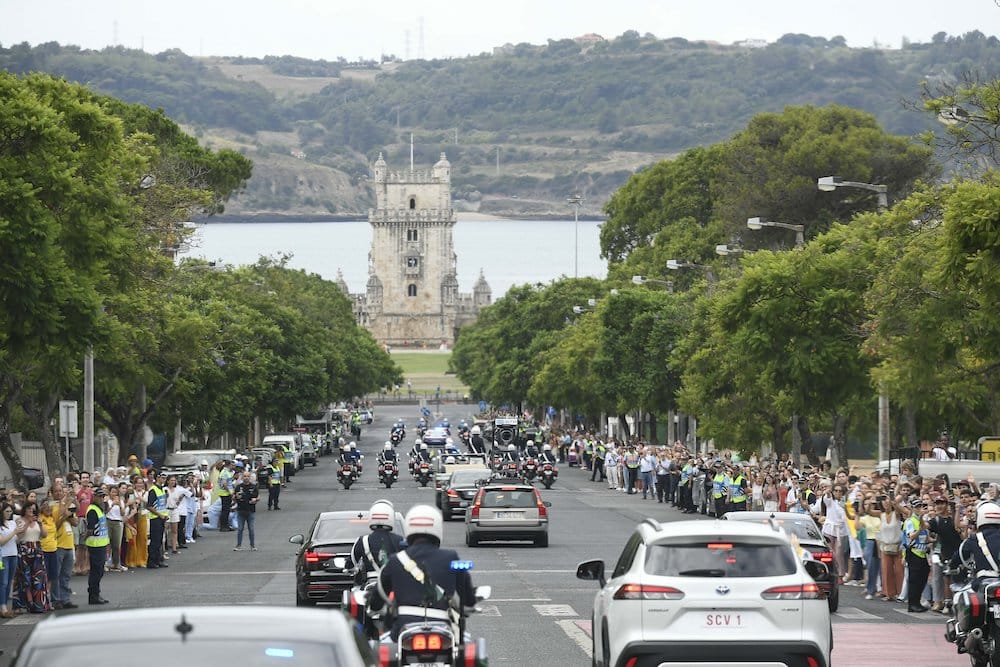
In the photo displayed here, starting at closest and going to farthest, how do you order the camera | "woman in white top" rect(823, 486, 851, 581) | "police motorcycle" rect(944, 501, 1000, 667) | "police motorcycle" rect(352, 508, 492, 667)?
"police motorcycle" rect(352, 508, 492, 667) < "police motorcycle" rect(944, 501, 1000, 667) < "woman in white top" rect(823, 486, 851, 581) < the camera

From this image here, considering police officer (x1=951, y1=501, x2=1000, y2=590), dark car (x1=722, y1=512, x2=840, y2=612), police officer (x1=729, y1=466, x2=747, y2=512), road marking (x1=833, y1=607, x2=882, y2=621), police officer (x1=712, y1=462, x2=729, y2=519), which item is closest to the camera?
police officer (x1=951, y1=501, x2=1000, y2=590)

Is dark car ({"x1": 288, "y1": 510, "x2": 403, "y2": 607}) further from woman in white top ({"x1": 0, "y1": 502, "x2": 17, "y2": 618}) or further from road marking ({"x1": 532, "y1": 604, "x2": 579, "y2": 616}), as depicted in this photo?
woman in white top ({"x1": 0, "y1": 502, "x2": 17, "y2": 618})

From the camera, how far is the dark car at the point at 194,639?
7.93 m

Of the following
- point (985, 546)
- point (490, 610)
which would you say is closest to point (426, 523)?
point (985, 546)

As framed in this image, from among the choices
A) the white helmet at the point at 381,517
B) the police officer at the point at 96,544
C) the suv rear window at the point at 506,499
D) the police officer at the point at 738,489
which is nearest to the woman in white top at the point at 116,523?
the police officer at the point at 96,544

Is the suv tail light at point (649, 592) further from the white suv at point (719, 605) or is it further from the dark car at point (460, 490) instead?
the dark car at point (460, 490)

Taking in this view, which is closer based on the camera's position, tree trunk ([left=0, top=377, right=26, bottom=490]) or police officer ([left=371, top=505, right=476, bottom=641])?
police officer ([left=371, top=505, right=476, bottom=641])

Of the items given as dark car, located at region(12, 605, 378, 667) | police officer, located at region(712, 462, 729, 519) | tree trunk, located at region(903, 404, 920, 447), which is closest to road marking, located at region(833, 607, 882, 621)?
dark car, located at region(12, 605, 378, 667)

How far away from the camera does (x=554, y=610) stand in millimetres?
23578

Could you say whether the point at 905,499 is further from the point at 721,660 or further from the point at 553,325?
the point at 553,325

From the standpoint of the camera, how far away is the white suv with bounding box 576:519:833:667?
46.5 feet

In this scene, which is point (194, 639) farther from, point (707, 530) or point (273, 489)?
point (273, 489)

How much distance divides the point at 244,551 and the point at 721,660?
76.7 feet

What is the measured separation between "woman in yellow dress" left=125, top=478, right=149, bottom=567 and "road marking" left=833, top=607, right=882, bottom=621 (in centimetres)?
1287
